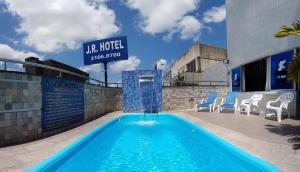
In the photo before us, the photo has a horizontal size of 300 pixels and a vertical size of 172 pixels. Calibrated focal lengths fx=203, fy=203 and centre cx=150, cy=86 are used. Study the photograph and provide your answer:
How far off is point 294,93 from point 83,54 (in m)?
12.8

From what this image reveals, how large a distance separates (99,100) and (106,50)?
15.7 ft

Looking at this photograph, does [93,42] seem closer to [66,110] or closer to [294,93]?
[66,110]

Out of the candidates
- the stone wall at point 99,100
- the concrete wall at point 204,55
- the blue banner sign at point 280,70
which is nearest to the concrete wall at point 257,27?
the blue banner sign at point 280,70

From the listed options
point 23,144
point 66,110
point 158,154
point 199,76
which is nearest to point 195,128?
point 158,154

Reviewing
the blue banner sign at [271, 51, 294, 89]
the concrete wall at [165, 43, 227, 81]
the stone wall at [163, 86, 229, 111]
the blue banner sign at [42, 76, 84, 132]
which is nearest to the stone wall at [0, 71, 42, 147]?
the blue banner sign at [42, 76, 84, 132]

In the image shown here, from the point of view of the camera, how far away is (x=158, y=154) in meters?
4.68

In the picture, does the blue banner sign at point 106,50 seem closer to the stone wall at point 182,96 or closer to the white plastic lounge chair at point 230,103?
the stone wall at point 182,96

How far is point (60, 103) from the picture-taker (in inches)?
257

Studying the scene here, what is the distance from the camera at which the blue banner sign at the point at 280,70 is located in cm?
774

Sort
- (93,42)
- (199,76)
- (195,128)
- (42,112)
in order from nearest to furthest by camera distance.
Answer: (42,112), (195,128), (93,42), (199,76)

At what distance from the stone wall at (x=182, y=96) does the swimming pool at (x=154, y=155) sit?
7051 millimetres

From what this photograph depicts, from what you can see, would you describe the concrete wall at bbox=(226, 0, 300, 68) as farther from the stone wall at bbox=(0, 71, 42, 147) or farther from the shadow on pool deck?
the stone wall at bbox=(0, 71, 42, 147)

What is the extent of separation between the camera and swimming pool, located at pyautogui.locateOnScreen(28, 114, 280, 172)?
3.61 m

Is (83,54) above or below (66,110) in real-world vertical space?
above
